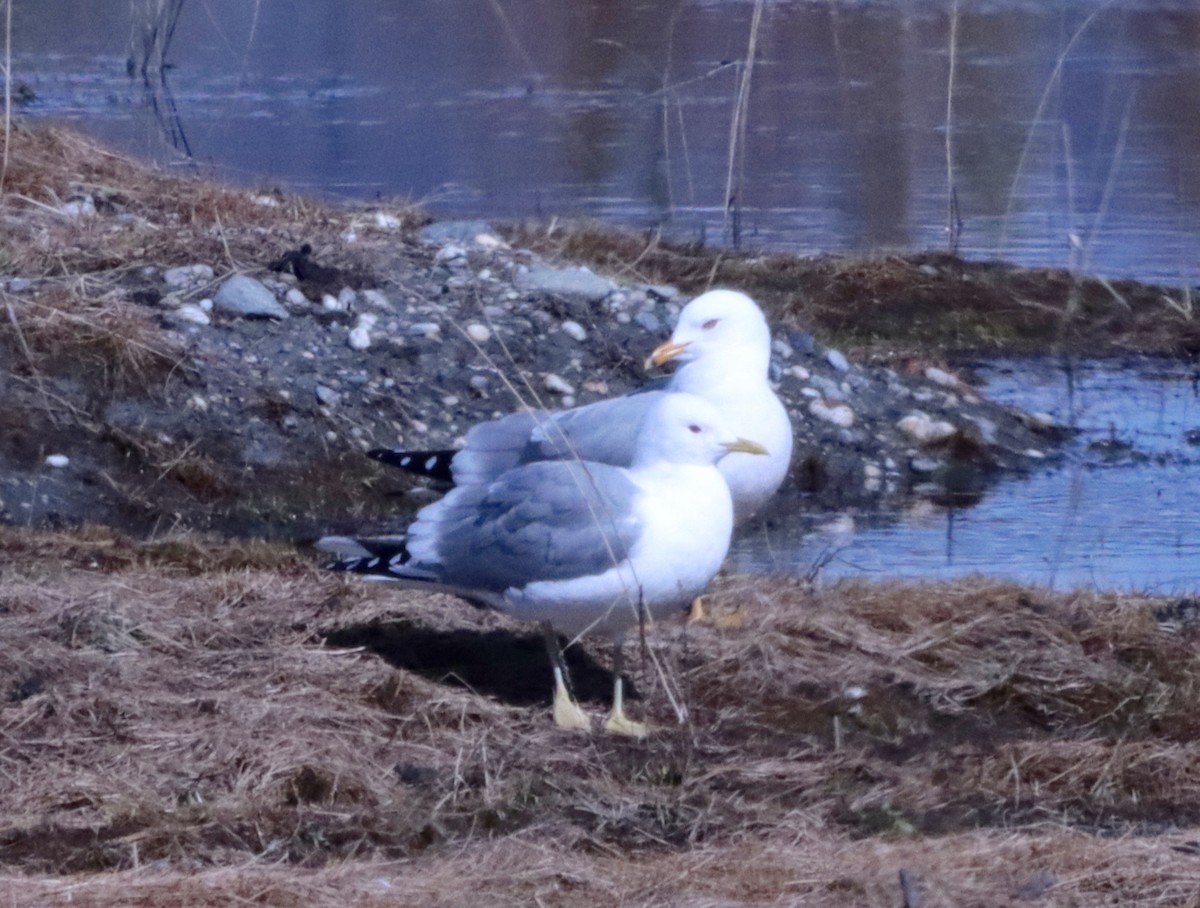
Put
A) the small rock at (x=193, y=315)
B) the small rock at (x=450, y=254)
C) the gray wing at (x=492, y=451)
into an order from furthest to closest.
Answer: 1. the small rock at (x=450, y=254)
2. the small rock at (x=193, y=315)
3. the gray wing at (x=492, y=451)

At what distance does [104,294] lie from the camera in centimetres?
695

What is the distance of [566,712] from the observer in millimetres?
4109

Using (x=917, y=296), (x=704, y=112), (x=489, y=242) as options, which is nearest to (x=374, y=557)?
(x=489, y=242)

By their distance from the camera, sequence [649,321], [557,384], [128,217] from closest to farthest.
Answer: [557,384], [649,321], [128,217]

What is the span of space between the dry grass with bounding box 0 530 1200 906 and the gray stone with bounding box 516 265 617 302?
8.94 ft

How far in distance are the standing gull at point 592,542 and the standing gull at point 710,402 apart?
0.22 m

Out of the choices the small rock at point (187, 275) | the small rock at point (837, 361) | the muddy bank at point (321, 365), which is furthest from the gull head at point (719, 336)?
the small rock at point (187, 275)

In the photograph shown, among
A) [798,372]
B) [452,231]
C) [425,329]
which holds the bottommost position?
[798,372]

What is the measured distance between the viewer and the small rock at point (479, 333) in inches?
281

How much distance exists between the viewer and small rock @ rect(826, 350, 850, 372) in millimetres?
7504

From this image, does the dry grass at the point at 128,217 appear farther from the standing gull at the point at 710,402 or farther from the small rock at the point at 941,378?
the standing gull at the point at 710,402

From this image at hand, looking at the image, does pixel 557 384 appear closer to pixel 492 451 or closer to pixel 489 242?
pixel 489 242

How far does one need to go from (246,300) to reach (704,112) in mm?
8118

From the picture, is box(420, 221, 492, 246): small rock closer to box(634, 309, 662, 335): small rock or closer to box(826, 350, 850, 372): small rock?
box(634, 309, 662, 335): small rock
